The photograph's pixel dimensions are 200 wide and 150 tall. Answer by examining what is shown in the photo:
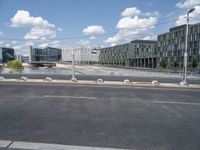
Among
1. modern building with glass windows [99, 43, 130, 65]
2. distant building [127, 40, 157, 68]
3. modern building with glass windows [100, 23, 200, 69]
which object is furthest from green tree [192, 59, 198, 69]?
modern building with glass windows [99, 43, 130, 65]

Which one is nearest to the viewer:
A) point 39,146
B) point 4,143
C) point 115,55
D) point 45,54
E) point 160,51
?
point 39,146

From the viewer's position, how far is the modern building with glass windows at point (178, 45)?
75188 mm

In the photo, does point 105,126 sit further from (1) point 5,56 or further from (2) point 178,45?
(1) point 5,56

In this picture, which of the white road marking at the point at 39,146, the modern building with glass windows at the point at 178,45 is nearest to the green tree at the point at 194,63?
the modern building with glass windows at the point at 178,45

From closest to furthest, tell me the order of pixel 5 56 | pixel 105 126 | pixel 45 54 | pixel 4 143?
pixel 4 143, pixel 105 126, pixel 5 56, pixel 45 54

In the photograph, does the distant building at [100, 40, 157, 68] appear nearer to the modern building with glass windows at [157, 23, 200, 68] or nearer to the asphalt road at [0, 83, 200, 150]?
the modern building with glass windows at [157, 23, 200, 68]

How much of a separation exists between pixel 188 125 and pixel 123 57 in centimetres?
13774

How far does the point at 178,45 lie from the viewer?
85.8 m

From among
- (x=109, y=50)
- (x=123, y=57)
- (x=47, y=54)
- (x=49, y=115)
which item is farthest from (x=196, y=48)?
(x=47, y=54)

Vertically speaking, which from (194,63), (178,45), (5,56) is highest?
(178,45)

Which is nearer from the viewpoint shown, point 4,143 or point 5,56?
point 4,143

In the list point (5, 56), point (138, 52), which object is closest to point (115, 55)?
point (138, 52)

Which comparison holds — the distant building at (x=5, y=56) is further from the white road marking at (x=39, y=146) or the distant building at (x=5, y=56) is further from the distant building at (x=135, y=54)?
the white road marking at (x=39, y=146)

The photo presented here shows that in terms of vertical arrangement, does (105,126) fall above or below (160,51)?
below
